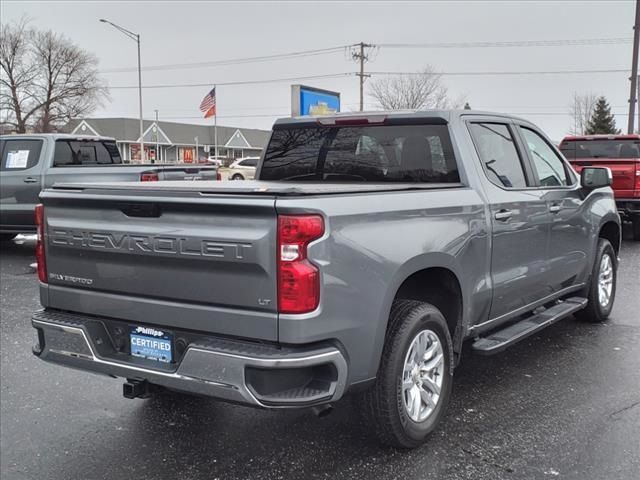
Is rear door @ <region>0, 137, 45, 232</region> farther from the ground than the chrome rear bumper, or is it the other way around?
rear door @ <region>0, 137, 45, 232</region>

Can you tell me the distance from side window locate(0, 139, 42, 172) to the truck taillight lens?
29.6ft

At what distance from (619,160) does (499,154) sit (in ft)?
26.8

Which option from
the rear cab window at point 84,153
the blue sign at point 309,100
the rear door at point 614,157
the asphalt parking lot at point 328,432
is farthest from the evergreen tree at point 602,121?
the asphalt parking lot at point 328,432

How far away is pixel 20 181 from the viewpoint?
10.4 meters

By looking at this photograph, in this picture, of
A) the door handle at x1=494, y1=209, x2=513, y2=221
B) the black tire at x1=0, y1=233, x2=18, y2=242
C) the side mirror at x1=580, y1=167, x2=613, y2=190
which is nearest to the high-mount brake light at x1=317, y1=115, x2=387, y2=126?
the door handle at x1=494, y1=209, x2=513, y2=221

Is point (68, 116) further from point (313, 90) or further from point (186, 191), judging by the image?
point (186, 191)

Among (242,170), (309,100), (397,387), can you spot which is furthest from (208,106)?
(397,387)

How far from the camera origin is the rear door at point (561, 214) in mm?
5027

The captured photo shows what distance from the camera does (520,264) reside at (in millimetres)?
4531

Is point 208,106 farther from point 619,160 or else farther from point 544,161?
point 544,161

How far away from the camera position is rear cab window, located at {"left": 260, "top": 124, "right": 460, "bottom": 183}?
4.34m

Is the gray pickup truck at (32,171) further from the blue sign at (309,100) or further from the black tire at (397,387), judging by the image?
the blue sign at (309,100)

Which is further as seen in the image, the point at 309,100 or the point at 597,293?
the point at 309,100

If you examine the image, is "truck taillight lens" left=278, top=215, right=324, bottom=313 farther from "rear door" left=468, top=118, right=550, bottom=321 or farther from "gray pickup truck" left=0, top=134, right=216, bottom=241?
"gray pickup truck" left=0, top=134, right=216, bottom=241
